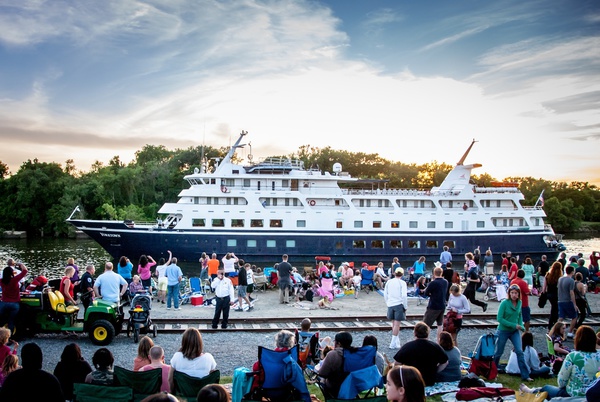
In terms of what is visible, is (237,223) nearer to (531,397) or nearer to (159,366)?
(159,366)

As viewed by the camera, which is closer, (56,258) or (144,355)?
(144,355)

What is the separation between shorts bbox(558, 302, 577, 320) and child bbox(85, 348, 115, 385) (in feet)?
34.9

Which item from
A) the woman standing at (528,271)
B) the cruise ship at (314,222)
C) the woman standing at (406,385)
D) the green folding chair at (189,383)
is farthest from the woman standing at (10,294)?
the cruise ship at (314,222)

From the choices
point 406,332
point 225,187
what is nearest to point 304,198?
point 225,187

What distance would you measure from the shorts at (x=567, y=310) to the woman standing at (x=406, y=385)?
9328mm

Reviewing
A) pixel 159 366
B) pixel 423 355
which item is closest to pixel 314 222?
pixel 423 355

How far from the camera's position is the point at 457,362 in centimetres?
763

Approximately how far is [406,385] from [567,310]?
9.50 m

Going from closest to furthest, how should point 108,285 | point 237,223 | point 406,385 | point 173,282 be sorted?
1. point 406,385
2. point 108,285
3. point 173,282
4. point 237,223

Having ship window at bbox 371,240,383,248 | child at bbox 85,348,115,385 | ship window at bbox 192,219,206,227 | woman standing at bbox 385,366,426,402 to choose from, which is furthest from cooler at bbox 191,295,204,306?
ship window at bbox 371,240,383,248

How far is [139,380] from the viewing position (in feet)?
20.1

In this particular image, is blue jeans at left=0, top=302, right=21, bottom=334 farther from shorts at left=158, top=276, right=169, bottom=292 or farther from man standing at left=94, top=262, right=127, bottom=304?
shorts at left=158, top=276, right=169, bottom=292

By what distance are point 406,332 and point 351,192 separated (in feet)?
73.4

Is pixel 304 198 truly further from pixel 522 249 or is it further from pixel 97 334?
pixel 97 334
